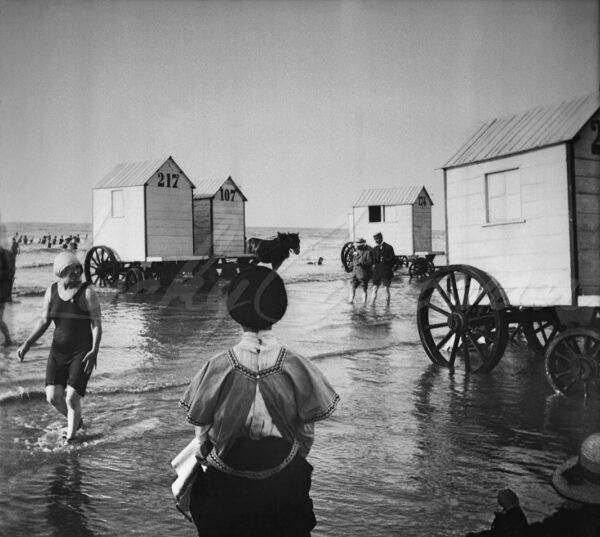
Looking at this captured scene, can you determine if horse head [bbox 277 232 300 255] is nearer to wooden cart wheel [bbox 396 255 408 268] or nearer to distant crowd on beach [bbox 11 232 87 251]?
distant crowd on beach [bbox 11 232 87 251]

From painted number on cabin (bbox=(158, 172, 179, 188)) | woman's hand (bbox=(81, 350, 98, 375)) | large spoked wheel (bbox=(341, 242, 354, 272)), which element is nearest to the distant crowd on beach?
painted number on cabin (bbox=(158, 172, 179, 188))

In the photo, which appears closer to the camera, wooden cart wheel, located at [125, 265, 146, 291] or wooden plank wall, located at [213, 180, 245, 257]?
wooden cart wheel, located at [125, 265, 146, 291]

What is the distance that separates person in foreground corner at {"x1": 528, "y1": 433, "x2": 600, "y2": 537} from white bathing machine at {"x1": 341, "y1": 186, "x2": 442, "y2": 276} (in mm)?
15909

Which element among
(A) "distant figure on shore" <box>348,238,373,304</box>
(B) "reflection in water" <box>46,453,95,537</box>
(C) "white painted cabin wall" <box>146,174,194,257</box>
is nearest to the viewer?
(B) "reflection in water" <box>46,453,95,537</box>

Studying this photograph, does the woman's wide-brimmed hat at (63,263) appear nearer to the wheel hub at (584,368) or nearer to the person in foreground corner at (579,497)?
the person in foreground corner at (579,497)

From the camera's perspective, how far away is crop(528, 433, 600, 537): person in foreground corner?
321 centimetres

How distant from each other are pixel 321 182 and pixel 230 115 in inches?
34.9

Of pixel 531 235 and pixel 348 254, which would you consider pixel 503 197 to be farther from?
pixel 348 254

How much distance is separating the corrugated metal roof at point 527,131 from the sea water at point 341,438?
6.70 feet

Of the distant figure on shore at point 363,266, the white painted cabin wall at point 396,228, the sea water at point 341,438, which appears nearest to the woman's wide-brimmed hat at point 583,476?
the sea water at point 341,438

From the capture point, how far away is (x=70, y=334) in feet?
15.4

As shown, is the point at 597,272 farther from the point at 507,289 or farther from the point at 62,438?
the point at 62,438

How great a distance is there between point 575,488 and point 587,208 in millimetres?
3138

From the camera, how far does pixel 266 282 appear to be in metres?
2.51
